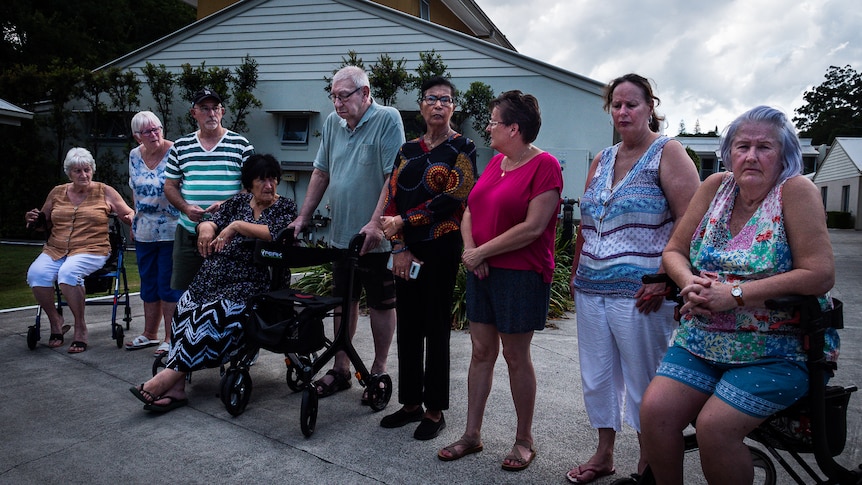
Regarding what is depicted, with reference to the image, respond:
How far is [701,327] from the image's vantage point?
2338 millimetres

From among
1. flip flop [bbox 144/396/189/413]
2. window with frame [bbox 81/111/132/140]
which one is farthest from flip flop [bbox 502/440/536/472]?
window with frame [bbox 81/111/132/140]

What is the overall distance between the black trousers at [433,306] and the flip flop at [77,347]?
3.25m

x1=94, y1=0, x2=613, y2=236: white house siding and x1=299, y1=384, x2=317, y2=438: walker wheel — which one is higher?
x1=94, y1=0, x2=613, y2=236: white house siding

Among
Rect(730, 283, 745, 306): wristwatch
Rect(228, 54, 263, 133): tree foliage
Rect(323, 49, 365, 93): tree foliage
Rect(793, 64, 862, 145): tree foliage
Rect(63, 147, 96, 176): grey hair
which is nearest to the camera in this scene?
Rect(730, 283, 745, 306): wristwatch

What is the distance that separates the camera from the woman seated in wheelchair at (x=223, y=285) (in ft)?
13.0

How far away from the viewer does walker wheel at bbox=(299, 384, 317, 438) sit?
11.4 ft

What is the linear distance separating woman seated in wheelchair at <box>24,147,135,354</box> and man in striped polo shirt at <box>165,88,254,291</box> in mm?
1131

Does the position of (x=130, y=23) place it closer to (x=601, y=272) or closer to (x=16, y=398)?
(x=16, y=398)

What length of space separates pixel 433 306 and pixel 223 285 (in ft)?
5.06

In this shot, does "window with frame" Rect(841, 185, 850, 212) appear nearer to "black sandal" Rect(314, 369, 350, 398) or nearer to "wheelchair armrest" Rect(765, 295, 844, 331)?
"black sandal" Rect(314, 369, 350, 398)

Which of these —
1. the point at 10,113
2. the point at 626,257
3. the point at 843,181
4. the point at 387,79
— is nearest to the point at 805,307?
the point at 626,257

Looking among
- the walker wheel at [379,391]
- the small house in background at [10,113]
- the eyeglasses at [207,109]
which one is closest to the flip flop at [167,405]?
the walker wheel at [379,391]

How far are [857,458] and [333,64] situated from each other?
13479 mm

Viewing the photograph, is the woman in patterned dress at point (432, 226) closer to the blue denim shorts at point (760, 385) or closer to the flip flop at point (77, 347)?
the blue denim shorts at point (760, 385)
